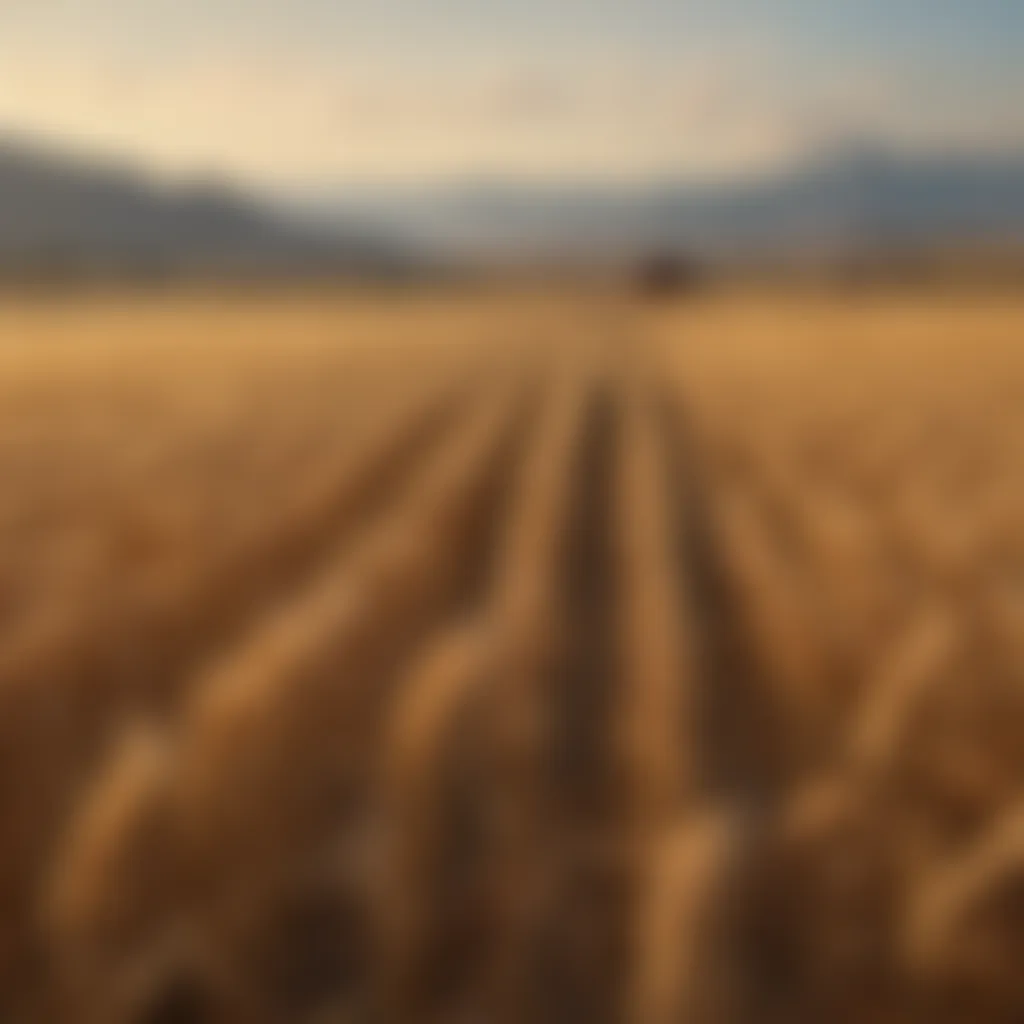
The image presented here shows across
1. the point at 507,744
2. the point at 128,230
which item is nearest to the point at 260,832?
the point at 507,744

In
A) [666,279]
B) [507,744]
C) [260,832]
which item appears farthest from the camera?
[666,279]

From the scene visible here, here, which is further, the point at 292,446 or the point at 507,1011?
the point at 292,446

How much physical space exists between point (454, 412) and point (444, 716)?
1069 centimetres

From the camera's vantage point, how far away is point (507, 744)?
4.00m

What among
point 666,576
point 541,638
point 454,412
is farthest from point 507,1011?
point 454,412

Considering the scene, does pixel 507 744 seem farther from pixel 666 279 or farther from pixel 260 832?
pixel 666 279

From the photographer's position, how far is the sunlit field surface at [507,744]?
2.94m

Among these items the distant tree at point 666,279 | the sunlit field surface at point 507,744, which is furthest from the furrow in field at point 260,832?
the distant tree at point 666,279

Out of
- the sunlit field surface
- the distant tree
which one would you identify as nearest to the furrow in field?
the sunlit field surface

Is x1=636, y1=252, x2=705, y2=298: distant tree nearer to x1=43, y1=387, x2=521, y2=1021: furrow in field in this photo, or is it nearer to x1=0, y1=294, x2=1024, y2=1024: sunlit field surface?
x1=0, y1=294, x2=1024, y2=1024: sunlit field surface

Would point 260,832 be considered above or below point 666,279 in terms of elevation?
below

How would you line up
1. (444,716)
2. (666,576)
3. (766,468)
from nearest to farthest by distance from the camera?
1. (444,716)
2. (666,576)
3. (766,468)

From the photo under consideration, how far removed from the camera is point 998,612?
505cm

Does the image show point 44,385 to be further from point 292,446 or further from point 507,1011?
point 507,1011
